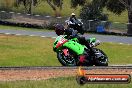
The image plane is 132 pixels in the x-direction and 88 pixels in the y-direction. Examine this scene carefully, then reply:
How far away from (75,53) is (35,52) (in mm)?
11560

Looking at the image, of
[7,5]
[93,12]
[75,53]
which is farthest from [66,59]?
[7,5]

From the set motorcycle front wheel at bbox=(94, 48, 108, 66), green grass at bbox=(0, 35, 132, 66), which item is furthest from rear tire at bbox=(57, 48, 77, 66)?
green grass at bbox=(0, 35, 132, 66)

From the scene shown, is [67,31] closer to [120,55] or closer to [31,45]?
[120,55]

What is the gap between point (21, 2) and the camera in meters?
71.7

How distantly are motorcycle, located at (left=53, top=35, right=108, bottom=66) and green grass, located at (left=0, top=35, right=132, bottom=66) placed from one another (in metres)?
6.17

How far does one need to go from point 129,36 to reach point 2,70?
29.0m

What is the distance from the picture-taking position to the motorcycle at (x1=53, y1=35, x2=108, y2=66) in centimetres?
1432

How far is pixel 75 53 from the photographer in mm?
14445

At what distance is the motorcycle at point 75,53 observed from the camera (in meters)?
14.3

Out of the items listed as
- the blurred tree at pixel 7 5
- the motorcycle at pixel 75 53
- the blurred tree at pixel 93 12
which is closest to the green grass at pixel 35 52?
the motorcycle at pixel 75 53

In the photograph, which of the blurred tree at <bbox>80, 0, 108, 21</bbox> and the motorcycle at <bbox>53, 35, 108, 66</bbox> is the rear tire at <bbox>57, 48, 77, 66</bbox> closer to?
the motorcycle at <bbox>53, 35, 108, 66</bbox>

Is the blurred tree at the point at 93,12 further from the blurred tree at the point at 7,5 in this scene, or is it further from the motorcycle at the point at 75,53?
the motorcycle at the point at 75,53

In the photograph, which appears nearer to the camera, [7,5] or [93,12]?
[93,12]

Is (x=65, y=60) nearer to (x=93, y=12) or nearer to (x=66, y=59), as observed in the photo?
(x=66, y=59)
